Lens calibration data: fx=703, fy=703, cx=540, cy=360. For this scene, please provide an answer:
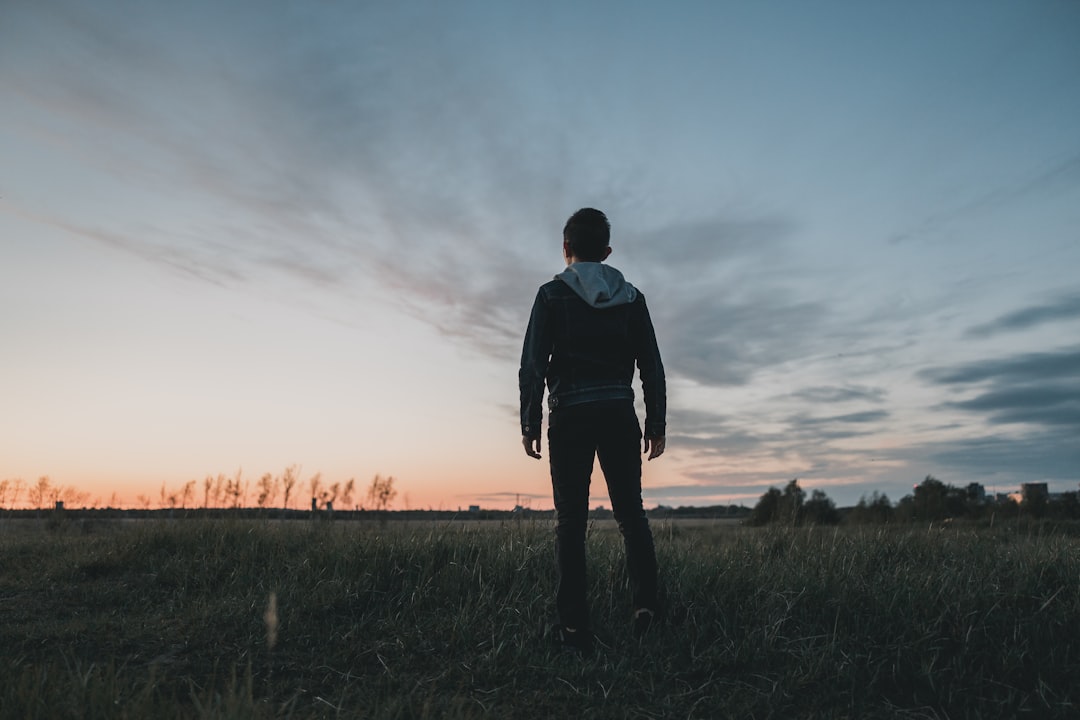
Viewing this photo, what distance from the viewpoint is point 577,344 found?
180 inches

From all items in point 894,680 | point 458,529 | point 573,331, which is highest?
point 573,331

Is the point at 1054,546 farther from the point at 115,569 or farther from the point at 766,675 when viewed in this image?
the point at 115,569

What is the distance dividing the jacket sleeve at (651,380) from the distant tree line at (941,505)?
30.1m

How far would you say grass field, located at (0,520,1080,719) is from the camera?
3768mm

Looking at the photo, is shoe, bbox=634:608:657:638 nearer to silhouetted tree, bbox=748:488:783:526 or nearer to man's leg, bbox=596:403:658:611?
man's leg, bbox=596:403:658:611

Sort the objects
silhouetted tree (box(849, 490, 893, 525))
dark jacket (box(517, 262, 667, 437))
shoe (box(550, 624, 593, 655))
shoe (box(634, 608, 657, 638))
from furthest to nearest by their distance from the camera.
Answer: silhouetted tree (box(849, 490, 893, 525)) < shoe (box(634, 608, 657, 638)) < dark jacket (box(517, 262, 667, 437)) < shoe (box(550, 624, 593, 655))

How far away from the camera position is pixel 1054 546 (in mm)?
7078

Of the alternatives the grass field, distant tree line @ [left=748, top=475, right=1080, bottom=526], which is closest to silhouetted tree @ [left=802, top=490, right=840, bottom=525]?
distant tree line @ [left=748, top=475, right=1080, bottom=526]

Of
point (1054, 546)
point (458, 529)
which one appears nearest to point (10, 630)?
point (458, 529)

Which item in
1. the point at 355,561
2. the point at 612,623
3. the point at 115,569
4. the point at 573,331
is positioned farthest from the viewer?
the point at 115,569

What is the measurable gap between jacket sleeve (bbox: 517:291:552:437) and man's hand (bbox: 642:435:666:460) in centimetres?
85

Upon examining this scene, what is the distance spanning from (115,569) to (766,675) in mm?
6227

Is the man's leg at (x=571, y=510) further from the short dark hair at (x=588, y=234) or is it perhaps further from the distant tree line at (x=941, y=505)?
the distant tree line at (x=941, y=505)

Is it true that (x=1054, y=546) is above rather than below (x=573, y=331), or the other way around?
below
